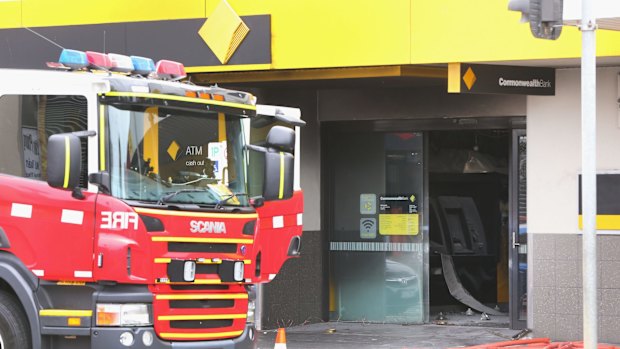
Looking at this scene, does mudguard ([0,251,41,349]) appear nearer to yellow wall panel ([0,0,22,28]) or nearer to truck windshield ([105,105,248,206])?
truck windshield ([105,105,248,206])

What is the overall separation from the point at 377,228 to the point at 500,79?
3.71 metres

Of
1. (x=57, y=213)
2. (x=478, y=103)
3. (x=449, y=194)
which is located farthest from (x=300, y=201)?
(x=449, y=194)

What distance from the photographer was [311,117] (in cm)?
1614

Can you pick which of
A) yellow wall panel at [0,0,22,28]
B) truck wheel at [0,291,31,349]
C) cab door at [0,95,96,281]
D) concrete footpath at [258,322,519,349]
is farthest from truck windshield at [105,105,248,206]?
yellow wall panel at [0,0,22,28]

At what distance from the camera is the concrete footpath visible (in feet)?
46.0

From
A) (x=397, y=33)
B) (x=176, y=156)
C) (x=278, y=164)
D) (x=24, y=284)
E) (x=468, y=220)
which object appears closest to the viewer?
(x=24, y=284)

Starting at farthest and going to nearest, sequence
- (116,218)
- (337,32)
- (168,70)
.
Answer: (337,32)
(168,70)
(116,218)

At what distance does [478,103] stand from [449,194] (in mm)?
2675

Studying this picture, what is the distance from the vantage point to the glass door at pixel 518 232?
589 inches

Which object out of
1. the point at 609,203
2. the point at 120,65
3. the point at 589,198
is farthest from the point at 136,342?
the point at 609,203

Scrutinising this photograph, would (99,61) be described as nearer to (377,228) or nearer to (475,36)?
(475,36)

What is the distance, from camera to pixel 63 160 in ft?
28.7

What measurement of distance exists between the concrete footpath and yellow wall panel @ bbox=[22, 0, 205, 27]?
4521mm

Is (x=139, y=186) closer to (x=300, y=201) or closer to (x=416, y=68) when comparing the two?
(x=300, y=201)
